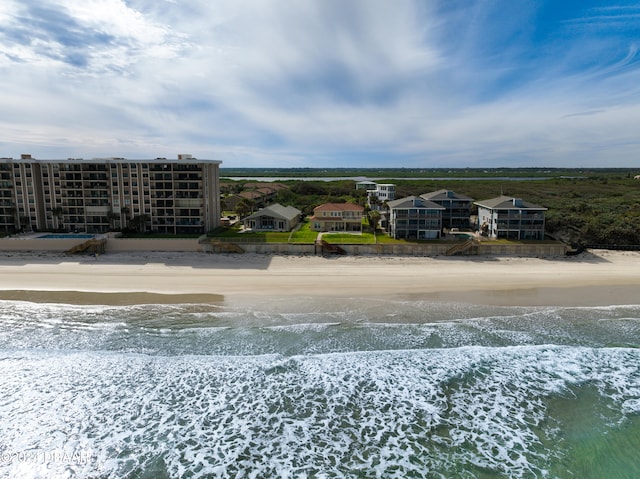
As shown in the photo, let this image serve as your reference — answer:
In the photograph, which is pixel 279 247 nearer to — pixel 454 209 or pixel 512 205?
pixel 454 209

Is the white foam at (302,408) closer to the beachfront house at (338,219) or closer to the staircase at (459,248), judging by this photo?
the staircase at (459,248)

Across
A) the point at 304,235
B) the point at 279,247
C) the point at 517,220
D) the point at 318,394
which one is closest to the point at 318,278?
the point at 279,247

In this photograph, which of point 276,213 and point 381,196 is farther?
point 381,196

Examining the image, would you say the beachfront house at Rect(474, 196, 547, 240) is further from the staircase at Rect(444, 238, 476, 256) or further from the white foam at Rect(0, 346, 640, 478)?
the white foam at Rect(0, 346, 640, 478)

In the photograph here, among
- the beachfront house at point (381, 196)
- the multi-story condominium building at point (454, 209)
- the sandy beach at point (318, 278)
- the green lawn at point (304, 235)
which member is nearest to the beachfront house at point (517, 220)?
the sandy beach at point (318, 278)

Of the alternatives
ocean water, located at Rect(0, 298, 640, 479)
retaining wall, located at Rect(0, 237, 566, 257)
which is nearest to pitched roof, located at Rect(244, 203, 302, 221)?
retaining wall, located at Rect(0, 237, 566, 257)
